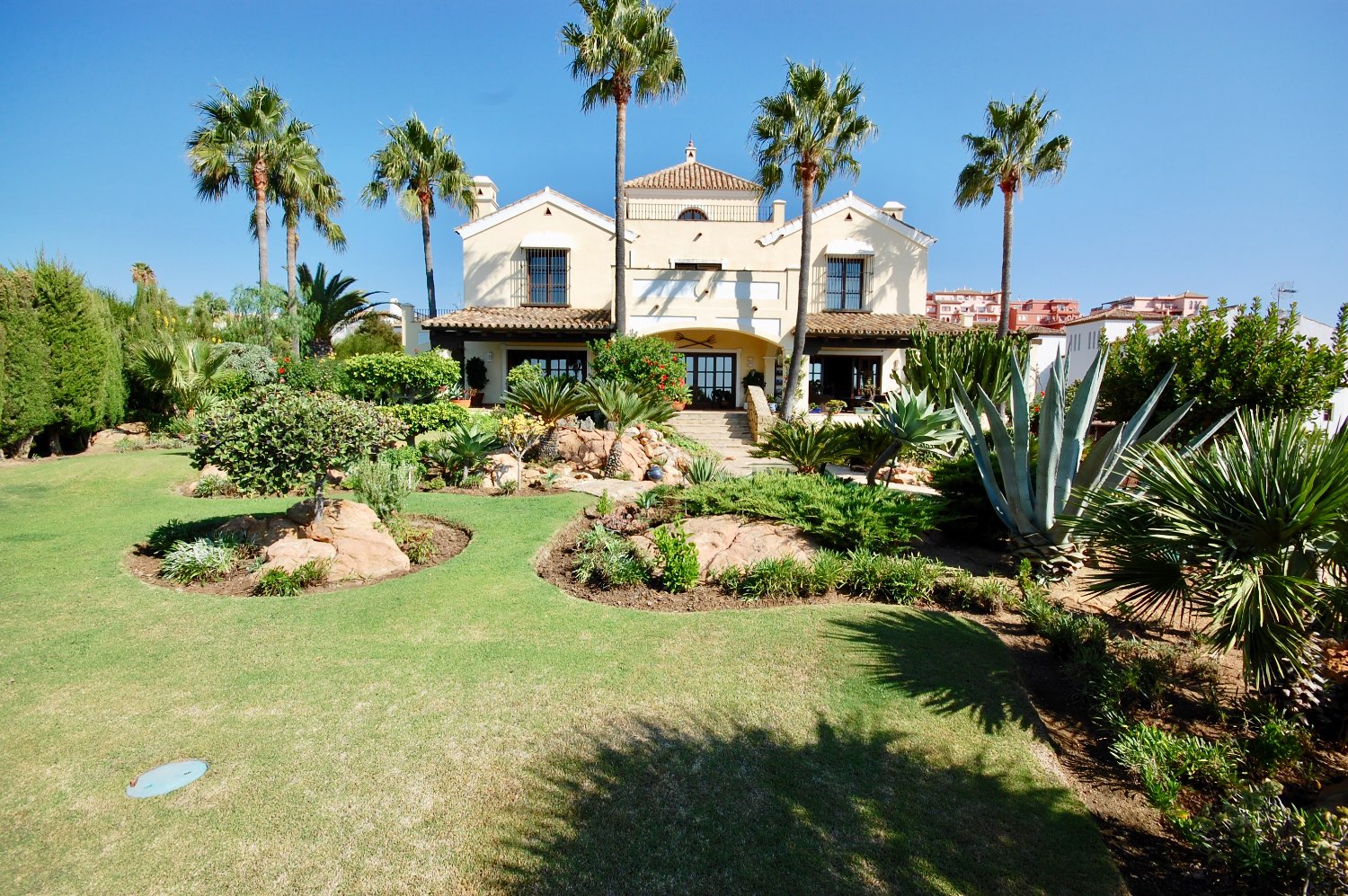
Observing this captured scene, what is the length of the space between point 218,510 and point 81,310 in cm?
1016

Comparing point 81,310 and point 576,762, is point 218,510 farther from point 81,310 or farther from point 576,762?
point 81,310

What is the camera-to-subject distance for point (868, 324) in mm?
24547

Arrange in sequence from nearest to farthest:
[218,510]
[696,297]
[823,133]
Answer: [218,510] → [823,133] → [696,297]

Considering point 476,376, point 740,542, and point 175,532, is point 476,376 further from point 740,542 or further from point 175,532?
point 740,542

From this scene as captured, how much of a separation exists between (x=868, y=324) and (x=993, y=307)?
32.0 metres

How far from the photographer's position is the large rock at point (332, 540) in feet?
25.2

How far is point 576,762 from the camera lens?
4.17m

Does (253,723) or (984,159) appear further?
(984,159)

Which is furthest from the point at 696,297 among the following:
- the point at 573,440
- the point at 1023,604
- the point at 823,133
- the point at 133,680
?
the point at 133,680

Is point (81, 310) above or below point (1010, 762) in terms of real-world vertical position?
above

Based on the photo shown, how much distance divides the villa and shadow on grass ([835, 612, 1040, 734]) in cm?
1837

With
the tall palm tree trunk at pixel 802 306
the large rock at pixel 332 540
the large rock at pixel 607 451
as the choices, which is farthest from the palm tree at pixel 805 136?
the large rock at pixel 332 540

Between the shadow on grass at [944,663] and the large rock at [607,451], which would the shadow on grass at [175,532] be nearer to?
the large rock at [607,451]

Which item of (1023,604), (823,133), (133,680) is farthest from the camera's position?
(823,133)
